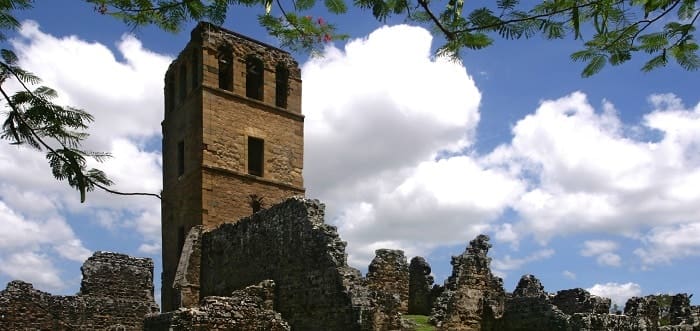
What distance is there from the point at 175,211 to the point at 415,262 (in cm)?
837

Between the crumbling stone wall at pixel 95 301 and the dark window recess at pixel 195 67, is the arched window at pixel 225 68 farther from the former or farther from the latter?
the crumbling stone wall at pixel 95 301

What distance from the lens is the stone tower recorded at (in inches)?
941

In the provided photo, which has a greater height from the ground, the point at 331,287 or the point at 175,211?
the point at 175,211

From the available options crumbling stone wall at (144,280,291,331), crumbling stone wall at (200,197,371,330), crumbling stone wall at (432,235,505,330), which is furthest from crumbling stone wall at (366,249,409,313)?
crumbling stone wall at (144,280,291,331)

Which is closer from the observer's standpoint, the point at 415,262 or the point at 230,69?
the point at 415,262

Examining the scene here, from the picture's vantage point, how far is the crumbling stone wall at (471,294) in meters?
18.1

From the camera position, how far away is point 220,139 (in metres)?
24.4

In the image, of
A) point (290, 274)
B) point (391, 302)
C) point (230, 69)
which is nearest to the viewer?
point (391, 302)

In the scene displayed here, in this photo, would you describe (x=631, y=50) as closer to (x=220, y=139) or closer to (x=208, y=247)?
(x=208, y=247)

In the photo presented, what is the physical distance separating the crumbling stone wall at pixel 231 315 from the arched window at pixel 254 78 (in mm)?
10618

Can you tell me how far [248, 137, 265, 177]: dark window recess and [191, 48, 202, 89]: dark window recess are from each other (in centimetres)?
264

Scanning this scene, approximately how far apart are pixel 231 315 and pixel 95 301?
28.5ft

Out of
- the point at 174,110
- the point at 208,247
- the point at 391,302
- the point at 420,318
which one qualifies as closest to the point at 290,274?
the point at 391,302

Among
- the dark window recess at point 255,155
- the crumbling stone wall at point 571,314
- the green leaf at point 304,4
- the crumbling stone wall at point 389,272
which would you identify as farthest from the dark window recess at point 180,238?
the green leaf at point 304,4
